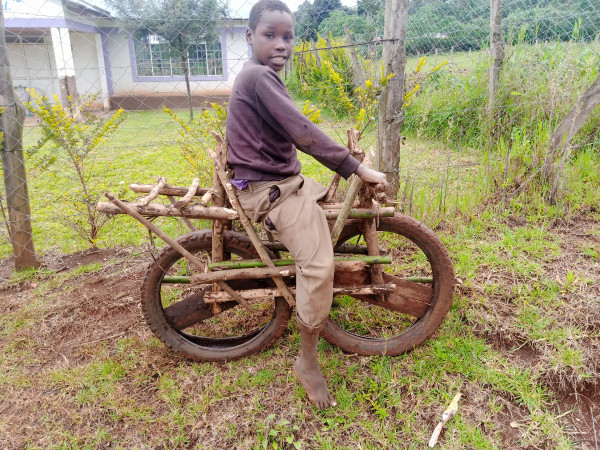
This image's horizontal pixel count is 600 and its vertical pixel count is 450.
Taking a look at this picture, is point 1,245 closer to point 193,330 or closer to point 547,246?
point 193,330

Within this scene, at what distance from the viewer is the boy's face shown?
2072mm

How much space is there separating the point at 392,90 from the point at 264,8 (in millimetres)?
1695

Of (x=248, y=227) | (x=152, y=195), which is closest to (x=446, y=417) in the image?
(x=248, y=227)

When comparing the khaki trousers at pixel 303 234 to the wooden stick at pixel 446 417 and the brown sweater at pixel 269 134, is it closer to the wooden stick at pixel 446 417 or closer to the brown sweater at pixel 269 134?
the brown sweater at pixel 269 134

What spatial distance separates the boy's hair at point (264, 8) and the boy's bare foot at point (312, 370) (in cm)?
155

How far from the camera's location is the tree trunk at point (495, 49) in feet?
17.2

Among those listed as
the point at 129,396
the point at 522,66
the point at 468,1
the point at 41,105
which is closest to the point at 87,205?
the point at 41,105

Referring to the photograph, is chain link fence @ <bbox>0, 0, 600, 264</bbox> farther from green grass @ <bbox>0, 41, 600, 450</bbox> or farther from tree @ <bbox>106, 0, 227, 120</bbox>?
tree @ <bbox>106, 0, 227, 120</bbox>

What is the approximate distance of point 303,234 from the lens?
2.15 meters

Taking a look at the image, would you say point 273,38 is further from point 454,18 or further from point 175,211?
point 454,18

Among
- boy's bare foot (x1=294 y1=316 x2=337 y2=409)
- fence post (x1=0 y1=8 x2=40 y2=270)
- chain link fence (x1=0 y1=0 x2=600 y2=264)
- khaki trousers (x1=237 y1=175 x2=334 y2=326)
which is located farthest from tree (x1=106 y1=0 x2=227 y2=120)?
boy's bare foot (x1=294 y1=316 x2=337 y2=409)

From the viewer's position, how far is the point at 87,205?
12.8 ft

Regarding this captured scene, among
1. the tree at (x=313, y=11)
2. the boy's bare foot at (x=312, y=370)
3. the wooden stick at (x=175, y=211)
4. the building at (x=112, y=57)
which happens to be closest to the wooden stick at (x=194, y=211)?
the wooden stick at (x=175, y=211)

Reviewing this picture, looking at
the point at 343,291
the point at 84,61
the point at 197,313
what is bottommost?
the point at 197,313
